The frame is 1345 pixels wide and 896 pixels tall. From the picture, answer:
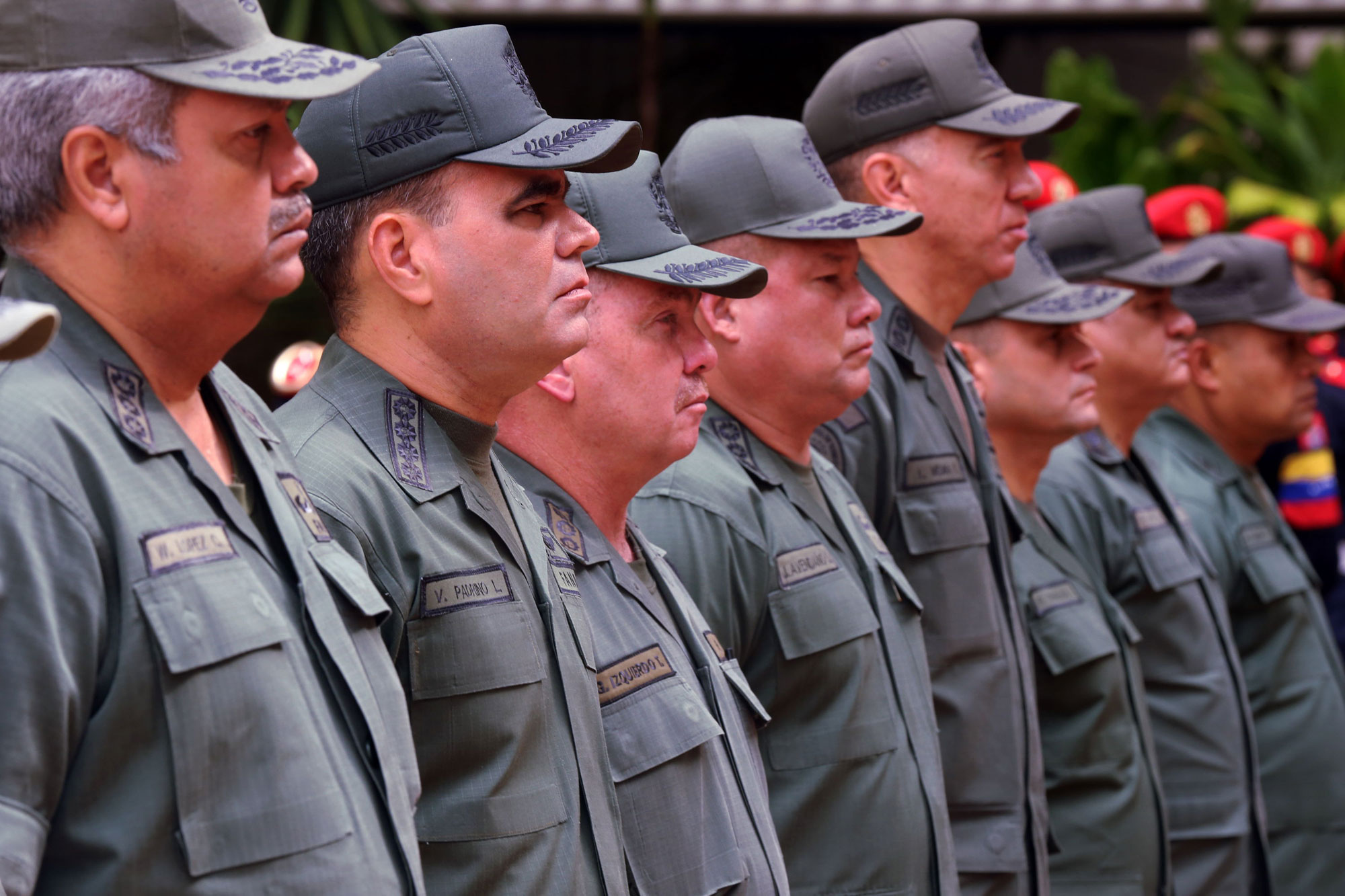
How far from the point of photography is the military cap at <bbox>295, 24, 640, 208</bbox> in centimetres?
197

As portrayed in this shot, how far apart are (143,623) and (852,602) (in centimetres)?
153

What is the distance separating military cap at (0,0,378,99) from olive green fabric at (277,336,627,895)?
53cm

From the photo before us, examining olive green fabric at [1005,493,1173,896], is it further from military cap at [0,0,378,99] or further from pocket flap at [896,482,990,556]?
military cap at [0,0,378,99]

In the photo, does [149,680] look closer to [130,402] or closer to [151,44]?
[130,402]

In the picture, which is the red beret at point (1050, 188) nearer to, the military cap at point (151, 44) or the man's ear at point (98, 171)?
the military cap at point (151, 44)

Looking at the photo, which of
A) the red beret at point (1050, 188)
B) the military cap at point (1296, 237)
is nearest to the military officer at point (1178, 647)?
the red beret at point (1050, 188)

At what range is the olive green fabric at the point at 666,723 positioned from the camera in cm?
207

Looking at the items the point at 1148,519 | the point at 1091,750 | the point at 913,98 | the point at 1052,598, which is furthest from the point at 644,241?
the point at 1148,519

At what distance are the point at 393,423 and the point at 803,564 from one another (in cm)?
94

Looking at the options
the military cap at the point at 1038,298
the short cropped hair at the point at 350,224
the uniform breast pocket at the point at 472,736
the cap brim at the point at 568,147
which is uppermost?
the cap brim at the point at 568,147

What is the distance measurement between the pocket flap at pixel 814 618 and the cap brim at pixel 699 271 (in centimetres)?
52

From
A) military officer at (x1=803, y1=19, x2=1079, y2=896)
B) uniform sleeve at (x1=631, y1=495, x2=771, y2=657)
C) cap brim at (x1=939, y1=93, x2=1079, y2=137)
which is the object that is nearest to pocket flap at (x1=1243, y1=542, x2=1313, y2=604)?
military officer at (x1=803, y1=19, x2=1079, y2=896)

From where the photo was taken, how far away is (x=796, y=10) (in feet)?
26.2

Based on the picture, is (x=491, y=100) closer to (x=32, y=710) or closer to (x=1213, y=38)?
(x=32, y=710)
